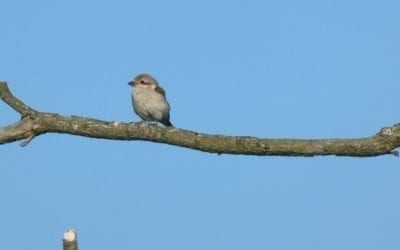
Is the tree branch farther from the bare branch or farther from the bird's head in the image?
the bird's head

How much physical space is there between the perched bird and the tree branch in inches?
343

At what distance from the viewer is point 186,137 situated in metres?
7.35

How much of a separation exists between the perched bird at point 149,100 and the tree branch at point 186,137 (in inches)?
343

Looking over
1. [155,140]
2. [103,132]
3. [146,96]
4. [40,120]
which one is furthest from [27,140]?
[146,96]

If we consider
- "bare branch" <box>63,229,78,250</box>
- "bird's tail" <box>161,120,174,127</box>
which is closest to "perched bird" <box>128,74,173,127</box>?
"bird's tail" <box>161,120,174,127</box>

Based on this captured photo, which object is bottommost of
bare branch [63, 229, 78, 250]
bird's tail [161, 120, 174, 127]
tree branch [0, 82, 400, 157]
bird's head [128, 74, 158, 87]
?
bare branch [63, 229, 78, 250]

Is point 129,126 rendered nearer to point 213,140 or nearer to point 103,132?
point 103,132

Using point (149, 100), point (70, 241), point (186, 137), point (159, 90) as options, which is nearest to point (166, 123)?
point (149, 100)

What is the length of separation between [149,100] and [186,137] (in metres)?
9.31

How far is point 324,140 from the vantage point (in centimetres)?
686

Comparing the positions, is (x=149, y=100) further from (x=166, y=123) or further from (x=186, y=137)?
(x=186, y=137)

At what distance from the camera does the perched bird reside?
16516 millimetres

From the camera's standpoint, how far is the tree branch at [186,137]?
670 centimetres

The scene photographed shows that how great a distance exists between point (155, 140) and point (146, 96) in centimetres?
903
